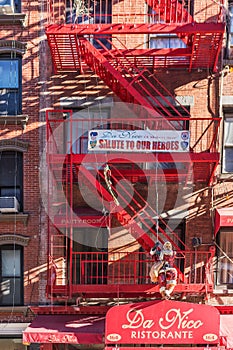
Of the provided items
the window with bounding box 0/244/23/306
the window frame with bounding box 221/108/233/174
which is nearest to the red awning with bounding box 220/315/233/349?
the window frame with bounding box 221/108/233/174

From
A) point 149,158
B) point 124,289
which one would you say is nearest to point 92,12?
point 149,158

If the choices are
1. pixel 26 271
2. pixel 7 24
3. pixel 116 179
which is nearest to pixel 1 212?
pixel 26 271

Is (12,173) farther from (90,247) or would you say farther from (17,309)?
(17,309)

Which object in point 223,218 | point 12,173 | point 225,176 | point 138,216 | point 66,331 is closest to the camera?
point 66,331

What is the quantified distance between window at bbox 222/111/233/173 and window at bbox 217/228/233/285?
1.74 meters

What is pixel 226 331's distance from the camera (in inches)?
377

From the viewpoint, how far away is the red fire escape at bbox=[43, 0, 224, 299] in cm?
953

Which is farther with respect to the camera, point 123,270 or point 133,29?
point 123,270

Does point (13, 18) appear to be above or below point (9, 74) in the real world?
above

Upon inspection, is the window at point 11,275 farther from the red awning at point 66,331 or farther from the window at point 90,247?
the window at point 90,247

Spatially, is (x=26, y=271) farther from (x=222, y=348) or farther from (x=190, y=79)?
(x=190, y=79)

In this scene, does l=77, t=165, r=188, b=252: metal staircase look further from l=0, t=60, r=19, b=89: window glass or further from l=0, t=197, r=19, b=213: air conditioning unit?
l=0, t=60, r=19, b=89: window glass

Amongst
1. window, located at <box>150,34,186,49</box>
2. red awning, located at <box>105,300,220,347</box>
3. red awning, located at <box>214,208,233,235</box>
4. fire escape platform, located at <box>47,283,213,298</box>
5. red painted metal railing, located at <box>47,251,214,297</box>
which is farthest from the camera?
window, located at <box>150,34,186,49</box>

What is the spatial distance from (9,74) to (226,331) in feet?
28.9
